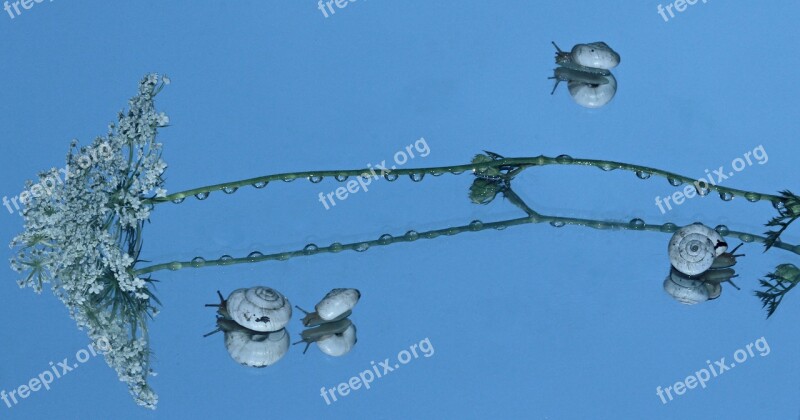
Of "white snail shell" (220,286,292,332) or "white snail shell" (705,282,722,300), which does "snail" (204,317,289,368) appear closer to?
"white snail shell" (220,286,292,332)

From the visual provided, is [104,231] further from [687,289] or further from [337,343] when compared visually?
[687,289]

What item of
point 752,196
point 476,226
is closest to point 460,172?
point 476,226

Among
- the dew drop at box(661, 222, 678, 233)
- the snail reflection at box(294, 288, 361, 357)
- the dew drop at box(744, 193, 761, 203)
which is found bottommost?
the dew drop at box(744, 193, 761, 203)

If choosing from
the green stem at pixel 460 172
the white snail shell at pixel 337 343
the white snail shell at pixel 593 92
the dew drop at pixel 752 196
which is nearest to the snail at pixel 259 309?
the white snail shell at pixel 337 343

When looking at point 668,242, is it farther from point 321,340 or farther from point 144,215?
point 144,215

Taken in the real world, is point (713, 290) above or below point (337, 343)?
below

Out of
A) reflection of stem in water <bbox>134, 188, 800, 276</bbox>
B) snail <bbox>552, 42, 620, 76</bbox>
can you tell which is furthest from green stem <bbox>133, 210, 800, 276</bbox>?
snail <bbox>552, 42, 620, 76</bbox>

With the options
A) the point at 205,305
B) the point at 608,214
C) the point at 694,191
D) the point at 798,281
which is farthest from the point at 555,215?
the point at 205,305

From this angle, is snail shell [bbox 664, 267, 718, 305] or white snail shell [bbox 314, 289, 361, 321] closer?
white snail shell [bbox 314, 289, 361, 321]
